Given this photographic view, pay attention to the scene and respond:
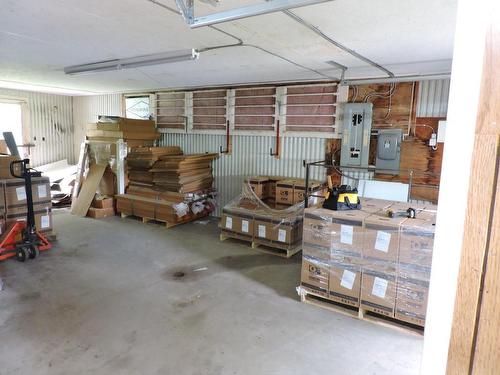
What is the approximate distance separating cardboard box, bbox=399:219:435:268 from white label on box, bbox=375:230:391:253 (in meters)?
0.11

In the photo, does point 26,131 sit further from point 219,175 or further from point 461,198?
point 461,198

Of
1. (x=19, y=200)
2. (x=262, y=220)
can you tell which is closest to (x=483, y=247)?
(x=262, y=220)

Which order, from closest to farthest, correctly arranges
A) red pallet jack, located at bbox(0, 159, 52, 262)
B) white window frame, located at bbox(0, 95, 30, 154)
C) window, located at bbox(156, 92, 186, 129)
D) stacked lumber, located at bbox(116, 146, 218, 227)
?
red pallet jack, located at bbox(0, 159, 52, 262), stacked lumber, located at bbox(116, 146, 218, 227), window, located at bbox(156, 92, 186, 129), white window frame, located at bbox(0, 95, 30, 154)

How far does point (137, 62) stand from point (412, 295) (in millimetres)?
4138

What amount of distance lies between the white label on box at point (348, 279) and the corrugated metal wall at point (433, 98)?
2.93 meters

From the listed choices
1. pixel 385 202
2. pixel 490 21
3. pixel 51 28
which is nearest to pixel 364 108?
pixel 385 202

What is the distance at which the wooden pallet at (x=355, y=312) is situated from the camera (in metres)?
3.25

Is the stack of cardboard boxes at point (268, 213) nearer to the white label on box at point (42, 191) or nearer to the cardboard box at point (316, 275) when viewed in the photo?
the cardboard box at point (316, 275)

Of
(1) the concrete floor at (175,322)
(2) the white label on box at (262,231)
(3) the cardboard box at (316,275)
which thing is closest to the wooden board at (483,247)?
(1) the concrete floor at (175,322)

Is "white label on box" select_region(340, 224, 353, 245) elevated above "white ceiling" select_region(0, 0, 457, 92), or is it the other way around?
"white ceiling" select_region(0, 0, 457, 92)

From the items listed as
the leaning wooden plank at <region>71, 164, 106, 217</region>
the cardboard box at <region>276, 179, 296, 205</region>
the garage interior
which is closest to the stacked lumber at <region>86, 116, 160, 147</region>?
the garage interior

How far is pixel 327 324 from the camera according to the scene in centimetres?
331

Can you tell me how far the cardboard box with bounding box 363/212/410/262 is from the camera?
3.19 m

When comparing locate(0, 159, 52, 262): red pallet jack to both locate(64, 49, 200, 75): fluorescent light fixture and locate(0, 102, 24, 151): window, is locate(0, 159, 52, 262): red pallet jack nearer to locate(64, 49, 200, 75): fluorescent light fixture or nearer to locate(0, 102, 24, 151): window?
locate(64, 49, 200, 75): fluorescent light fixture
